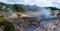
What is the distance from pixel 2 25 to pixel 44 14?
383 millimetres

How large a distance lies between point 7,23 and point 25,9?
199 millimetres

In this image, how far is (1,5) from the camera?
1.19 m

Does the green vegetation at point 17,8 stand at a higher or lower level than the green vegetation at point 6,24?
higher

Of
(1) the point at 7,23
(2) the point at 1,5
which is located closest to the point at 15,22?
(1) the point at 7,23

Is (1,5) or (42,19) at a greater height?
(1,5)

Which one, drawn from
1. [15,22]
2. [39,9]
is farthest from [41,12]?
[15,22]

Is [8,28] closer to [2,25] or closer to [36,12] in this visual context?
[2,25]

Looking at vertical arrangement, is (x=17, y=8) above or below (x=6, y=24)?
above

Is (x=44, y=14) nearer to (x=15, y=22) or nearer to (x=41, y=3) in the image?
(x=41, y=3)

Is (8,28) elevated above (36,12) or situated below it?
below

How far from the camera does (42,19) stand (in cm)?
125

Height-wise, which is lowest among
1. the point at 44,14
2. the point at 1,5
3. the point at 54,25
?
the point at 54,25

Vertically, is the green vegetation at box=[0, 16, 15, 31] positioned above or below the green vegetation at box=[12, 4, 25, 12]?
below

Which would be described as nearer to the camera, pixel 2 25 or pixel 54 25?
pixel 2 25
